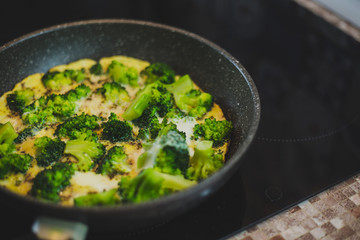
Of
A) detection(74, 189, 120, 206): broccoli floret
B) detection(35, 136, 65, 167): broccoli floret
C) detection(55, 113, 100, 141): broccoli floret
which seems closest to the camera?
detection(74, 189, 120, 206): broccoli floret

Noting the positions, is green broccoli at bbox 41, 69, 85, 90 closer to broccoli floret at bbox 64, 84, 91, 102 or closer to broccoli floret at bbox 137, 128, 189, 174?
broccoli floret at bbox 64, 84, 91, 102

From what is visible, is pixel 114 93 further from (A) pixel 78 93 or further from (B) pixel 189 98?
(B) pixel 189 98

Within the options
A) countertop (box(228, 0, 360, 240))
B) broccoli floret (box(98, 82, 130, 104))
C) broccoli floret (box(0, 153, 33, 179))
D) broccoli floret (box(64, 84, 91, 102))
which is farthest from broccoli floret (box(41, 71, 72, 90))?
countertop (box(228, 0, 360, 240))

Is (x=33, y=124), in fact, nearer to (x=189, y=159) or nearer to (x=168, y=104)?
(x=168, y=104)

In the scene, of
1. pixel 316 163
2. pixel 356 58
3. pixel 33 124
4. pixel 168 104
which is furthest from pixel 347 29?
pixel 33 124

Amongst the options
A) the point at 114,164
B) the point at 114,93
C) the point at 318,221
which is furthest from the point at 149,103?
the point at 318,221

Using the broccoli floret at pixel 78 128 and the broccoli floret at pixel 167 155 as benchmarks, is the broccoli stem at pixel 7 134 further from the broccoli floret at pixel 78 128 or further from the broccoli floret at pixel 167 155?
the broccoli floret at pixel 167 155
